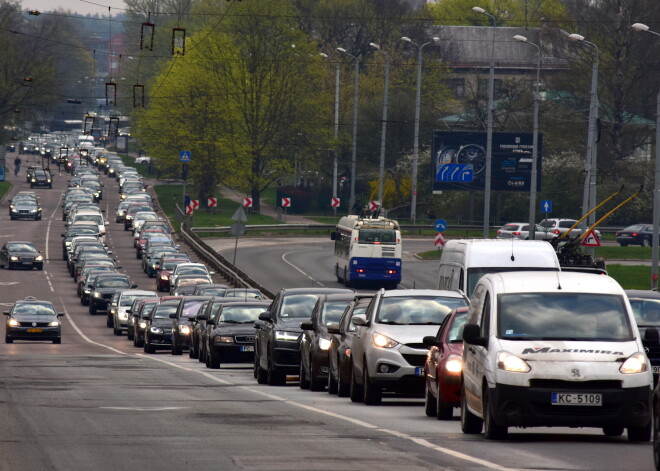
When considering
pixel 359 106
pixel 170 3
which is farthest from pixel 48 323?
pixel 170 3

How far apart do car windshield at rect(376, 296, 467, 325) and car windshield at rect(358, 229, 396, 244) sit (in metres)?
43.7

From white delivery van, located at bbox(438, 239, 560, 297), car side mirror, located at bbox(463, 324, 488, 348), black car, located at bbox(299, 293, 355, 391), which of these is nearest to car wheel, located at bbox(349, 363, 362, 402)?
black car, located at bbox(299, 293, 355, 391)

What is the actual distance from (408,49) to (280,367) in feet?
346

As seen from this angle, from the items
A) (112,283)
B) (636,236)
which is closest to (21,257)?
(112,283)

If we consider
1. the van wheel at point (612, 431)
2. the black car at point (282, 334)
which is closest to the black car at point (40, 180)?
the black car at point (282, 334)

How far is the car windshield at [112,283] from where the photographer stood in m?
59.5

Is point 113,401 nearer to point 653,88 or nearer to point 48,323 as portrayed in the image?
point 48,323

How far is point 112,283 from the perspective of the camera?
196 feet

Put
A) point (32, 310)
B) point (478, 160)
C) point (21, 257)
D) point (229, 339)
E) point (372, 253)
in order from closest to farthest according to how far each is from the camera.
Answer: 1. point (229, 339)
2. point (32, 310)
3. point (372, 253)
4. point (21, 257)
5. point (478, 160)

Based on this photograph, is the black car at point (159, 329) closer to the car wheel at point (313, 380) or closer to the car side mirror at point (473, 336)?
the car wheel at point (313, 380)

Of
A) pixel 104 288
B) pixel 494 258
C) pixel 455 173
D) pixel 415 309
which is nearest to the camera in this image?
pixel 415 309

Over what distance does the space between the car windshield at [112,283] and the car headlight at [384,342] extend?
4012cm

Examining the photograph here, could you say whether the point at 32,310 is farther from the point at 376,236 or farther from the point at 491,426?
the point at 491,426

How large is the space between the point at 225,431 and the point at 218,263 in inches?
2139
